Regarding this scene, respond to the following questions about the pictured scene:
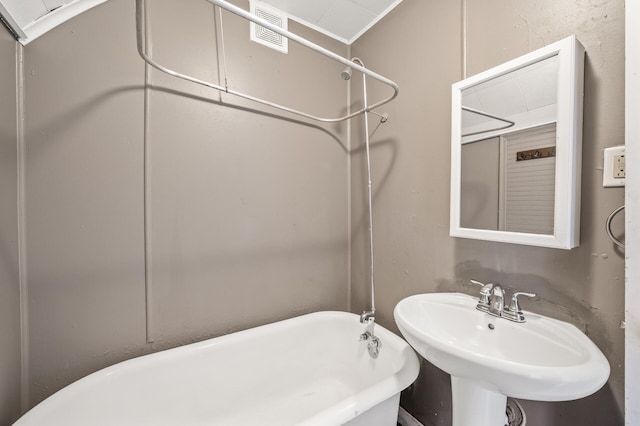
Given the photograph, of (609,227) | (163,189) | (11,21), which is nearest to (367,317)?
(609,227)

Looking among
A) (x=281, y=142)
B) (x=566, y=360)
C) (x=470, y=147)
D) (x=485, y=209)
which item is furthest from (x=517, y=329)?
(x=281, y=142)

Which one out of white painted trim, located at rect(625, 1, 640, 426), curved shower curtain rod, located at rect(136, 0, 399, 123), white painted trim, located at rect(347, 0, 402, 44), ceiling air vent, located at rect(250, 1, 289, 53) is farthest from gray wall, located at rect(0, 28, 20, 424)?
white painted trim, located at rect(625, 1, 640, 426)

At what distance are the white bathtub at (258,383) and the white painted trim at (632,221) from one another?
1.98 feet

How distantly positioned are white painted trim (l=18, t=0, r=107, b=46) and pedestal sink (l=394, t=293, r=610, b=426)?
1.81 metres

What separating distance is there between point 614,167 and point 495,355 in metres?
0.74

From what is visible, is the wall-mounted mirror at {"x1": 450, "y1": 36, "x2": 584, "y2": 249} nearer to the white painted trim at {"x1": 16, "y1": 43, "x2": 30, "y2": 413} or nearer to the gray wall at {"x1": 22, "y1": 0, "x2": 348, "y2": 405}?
the gray wall at {"x1": 22, "y1": 0, "x2": 348, "y2": 405}

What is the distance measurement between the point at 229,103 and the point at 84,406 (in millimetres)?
1447

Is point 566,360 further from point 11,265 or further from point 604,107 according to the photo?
point 11,265

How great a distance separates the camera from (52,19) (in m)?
1.02

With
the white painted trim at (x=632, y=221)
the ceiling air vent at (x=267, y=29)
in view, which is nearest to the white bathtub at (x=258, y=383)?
the white painted trim at (x=632, y=221)

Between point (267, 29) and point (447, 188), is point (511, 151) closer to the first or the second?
point (447, 188)

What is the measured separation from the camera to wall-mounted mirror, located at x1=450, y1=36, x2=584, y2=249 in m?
0.83

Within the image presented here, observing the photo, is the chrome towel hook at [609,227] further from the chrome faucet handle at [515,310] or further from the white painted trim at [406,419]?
the white painted trim at [406,419]

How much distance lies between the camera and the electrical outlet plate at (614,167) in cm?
76
